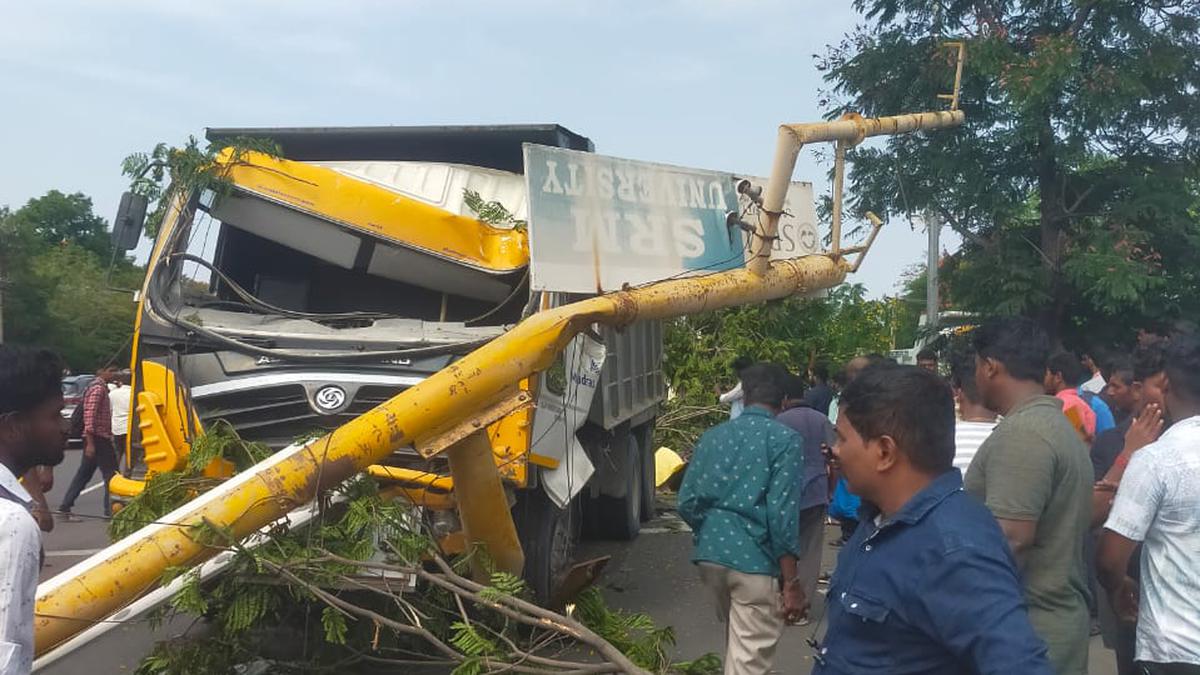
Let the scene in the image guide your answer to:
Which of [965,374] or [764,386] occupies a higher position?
[965,374]

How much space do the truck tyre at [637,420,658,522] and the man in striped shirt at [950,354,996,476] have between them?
6381 mm

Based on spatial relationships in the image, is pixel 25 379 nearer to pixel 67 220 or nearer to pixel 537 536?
pixel 537 536

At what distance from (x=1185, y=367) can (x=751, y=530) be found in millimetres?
2109

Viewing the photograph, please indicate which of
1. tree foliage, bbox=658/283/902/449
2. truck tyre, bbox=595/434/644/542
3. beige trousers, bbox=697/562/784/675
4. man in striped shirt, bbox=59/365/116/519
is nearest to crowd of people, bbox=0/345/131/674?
beige trousers, bbox=697/562/784/675

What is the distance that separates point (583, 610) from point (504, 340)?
1.76m

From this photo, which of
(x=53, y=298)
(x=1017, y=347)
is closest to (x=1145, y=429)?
(x=1017, y=347)

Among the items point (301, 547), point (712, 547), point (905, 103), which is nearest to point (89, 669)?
point (301, 547)

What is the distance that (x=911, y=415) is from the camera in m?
2.52

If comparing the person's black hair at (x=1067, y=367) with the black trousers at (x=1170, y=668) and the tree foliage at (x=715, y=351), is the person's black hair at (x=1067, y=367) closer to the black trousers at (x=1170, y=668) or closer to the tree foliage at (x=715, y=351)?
the black trousers at (x=1170, y=668)

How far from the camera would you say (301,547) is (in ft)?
16.5

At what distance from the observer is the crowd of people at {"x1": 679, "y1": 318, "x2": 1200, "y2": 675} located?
2.30 m

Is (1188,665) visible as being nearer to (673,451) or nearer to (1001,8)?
(673,451)

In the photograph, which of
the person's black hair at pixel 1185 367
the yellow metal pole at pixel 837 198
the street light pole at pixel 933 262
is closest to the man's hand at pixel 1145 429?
the person's black hair at pixel 1185 367

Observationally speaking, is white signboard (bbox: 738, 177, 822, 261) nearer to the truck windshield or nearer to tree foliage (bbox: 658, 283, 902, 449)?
the truck windshield
